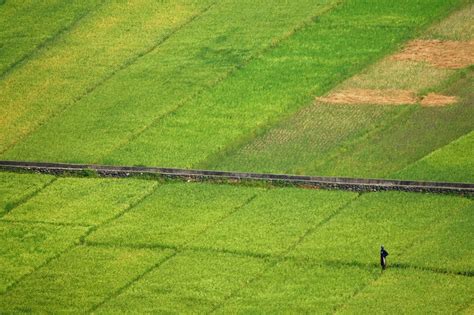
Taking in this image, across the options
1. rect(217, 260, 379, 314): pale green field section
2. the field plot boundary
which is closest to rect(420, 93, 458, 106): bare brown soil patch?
the field plot boundary

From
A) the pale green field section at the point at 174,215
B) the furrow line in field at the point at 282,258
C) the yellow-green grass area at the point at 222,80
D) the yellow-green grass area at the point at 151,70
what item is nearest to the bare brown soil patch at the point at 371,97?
the yellow-green grass area at the point at 222,80

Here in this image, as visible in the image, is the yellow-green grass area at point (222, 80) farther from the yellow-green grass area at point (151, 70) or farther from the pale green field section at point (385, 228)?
the pale green field section at point (385, 228)

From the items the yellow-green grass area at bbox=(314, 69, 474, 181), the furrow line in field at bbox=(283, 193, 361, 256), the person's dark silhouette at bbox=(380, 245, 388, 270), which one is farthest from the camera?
the yellow-green grass area at bbox=(314, 69, 474, 181)

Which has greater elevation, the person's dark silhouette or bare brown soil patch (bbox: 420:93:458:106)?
bare brown soil patch (bbox: 420:93:458:106)

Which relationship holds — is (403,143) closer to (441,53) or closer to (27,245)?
(441,53)

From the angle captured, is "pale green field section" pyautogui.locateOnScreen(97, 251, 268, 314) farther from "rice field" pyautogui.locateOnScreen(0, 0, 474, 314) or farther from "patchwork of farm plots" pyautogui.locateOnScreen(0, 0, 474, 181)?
"patchwork of farm plots" pyautogui.locateOnScreen(0, 0, 474, 181)

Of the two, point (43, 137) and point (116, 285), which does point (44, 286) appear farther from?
point (43, 137)

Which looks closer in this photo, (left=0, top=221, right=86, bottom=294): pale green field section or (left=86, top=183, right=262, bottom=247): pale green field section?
(left=0, top=221, right=86, bottom=294): pale green field section

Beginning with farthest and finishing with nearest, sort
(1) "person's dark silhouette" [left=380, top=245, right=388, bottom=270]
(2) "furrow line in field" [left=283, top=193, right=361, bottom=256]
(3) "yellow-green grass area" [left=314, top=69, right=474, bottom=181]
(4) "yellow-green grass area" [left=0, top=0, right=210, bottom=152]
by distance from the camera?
(4) "yellow-green grass area" [left=0, top=0, right=210, bottom=152]
(3) "yellow-green grass area" [left=314, top=69, right=474, bottom=181]
(2) "furrow line in field" [left=283, top=193, right=361, bottom=256]
(1) "person's dark silhouette" [left=380, top=245, right=388, bottom=270]
